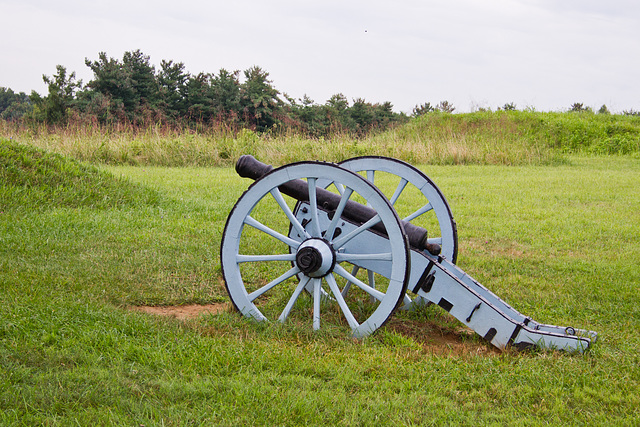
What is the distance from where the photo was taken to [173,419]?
2.36m

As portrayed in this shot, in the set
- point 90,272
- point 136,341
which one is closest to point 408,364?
point 136,341

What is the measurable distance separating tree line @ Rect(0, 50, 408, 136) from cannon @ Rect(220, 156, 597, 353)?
22.2 m

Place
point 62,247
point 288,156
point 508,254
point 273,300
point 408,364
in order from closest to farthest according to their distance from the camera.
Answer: point 408,364
point 273,300
point 62,247
point 508,254
point 288,156

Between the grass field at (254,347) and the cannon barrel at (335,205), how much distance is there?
1.98 ft

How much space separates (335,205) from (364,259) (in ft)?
1.76

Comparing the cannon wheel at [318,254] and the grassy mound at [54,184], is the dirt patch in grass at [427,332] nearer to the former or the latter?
the cannon wheel at [318,254]

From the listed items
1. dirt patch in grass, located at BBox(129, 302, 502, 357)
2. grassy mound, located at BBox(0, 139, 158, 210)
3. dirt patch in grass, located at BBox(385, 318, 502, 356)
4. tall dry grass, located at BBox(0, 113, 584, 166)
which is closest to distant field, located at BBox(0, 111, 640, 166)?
tall dry grass, located at BBox(0, 113, 584, 166)

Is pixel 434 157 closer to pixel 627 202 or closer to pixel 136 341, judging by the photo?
pixel 627 202

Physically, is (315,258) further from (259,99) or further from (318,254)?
(259,99)

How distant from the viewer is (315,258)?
10.8 ft

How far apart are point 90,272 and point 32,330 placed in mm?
1289

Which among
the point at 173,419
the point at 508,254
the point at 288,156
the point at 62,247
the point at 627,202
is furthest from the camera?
the point at 288,156

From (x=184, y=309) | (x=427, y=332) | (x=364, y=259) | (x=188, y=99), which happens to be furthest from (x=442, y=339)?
(x=188, y=99)

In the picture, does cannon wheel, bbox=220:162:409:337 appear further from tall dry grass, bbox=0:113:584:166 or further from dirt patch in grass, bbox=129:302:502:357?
tall dry grass, bbox=0:113:584:166
